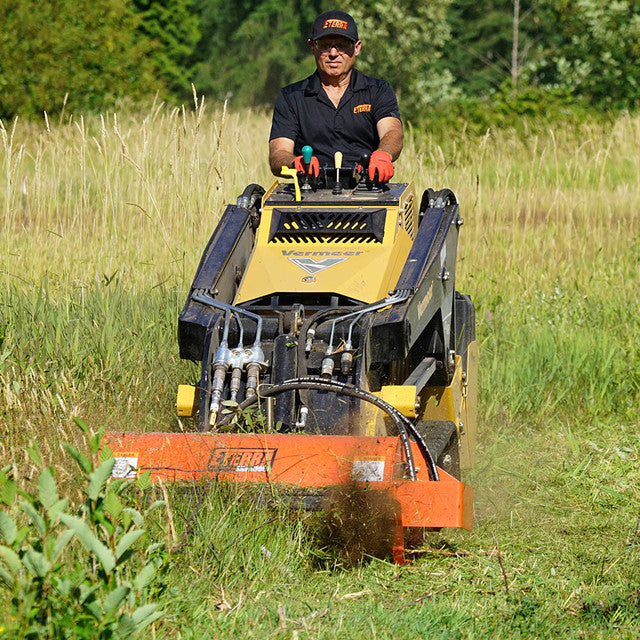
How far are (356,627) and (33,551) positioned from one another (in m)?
1.17

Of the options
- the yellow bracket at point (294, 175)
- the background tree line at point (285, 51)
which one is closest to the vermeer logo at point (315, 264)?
the yellow bracket at point (294, 175)

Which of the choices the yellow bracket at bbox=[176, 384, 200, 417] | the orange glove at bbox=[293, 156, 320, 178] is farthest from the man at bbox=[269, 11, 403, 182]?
the yellow bracket at bbox=[176, 384, 200, 417]

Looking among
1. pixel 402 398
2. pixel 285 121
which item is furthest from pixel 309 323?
pixel 285 121

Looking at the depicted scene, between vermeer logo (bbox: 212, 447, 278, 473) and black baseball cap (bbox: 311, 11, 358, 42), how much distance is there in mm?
2506

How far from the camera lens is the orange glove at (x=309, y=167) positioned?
204 inches

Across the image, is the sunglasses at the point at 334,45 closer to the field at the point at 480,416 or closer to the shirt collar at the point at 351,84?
the shirt collar at the point at 351,84

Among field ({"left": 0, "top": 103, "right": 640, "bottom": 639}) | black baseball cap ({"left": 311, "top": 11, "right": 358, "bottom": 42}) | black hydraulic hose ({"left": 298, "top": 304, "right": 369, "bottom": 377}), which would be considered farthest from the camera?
black baseball cap ({"left": 311, "top": 11, "right": 358, "bottom": 42})

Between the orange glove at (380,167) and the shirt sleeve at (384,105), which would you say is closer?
the orange glove at (380,167)

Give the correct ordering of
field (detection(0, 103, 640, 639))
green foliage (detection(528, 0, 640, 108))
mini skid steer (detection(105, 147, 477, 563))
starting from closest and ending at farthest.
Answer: field (detection(0, 103, 640, 639)) < mini skid steer (detection(105, 147, 477, 563)) < green foliage (detection(528, 0, 640, 108))

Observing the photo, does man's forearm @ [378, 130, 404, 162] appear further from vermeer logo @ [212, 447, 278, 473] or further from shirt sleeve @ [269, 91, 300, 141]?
vermeer logo @ [212, 447, 278, 473]

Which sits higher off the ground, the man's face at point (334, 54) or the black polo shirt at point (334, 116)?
the man's face at point (334, 54)

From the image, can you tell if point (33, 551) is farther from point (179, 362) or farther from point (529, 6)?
point (529, 6)

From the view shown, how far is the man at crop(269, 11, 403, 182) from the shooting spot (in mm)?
5625

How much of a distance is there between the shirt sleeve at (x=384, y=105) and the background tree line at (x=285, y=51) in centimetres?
375
